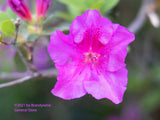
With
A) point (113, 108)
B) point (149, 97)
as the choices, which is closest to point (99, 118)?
point (113, 108)

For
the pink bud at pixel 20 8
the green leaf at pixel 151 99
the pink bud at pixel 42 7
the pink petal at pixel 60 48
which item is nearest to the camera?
the pink petal at pixel 60 48

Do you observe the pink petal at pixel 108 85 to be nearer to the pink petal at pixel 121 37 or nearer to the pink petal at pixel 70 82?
the pink petal at pixel 70 82

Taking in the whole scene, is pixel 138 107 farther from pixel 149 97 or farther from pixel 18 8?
pixel 18 8

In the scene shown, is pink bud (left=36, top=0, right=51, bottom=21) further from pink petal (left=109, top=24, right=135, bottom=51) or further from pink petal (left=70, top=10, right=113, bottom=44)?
pink petal (left=109, top=24, right=135, bottom=51)

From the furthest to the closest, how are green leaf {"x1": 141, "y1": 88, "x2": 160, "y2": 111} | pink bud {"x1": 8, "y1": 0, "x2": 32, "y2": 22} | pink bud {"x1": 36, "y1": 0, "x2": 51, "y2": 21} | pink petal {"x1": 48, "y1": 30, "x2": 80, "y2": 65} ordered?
green leaf {"x1": 141, "y1": 88, "x2": 160, "y2": 111} → pink bud {"x1": 36, "y1": 0, "x2": 51, "y2": 21} → pink bud {"x1": 8, "y1": 0, "x2": 32, "y2": 22} → pink petal {"x1": 48, "y1": 30, "x2": 80, "y2": 65}

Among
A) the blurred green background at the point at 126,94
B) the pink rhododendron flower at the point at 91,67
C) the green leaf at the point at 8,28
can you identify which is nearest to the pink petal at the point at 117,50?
the pink rhododendron flower at the point at 91,67

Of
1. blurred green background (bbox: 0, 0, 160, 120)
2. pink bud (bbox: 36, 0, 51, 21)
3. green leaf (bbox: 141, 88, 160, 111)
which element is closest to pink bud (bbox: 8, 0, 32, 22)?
pink bud (bbox: 36, 0, 51, 21)

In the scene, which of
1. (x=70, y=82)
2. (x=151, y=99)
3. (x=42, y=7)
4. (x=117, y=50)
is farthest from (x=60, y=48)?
(x=151, y=99)
